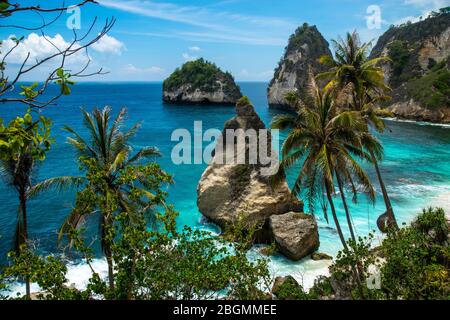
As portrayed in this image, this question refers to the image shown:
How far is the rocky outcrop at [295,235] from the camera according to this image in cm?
1920

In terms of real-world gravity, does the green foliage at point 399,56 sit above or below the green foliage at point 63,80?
above

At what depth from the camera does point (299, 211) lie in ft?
73.3

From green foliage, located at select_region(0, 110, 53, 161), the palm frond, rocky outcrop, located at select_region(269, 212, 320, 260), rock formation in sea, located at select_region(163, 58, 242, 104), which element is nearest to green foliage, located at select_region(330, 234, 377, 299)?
rocky outcrop, located at select_region(269, 212, 320, 260)

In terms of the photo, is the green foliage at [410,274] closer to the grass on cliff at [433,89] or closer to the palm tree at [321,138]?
the palm tree at [321,138]

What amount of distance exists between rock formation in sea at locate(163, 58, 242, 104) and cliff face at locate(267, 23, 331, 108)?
14.4 m

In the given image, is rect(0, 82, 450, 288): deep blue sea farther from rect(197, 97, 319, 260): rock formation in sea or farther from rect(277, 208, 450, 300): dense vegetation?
rect(277, 208, 450, 300): dense vegetation

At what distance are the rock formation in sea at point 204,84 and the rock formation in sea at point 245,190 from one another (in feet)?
289

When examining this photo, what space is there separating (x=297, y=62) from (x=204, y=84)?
30.6 meters

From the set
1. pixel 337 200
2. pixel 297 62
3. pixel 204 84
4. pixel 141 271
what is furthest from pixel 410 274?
pixel 204 84

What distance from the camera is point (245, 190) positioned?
2186 cm

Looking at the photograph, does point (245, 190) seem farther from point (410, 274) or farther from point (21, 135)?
point (21, 135)

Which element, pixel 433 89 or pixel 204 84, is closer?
pixel 433 89

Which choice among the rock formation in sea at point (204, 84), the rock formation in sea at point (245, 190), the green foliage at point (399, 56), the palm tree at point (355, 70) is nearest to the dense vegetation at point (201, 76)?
the rock formation in sea at point (204, 84)

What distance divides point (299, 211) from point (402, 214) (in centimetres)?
891
